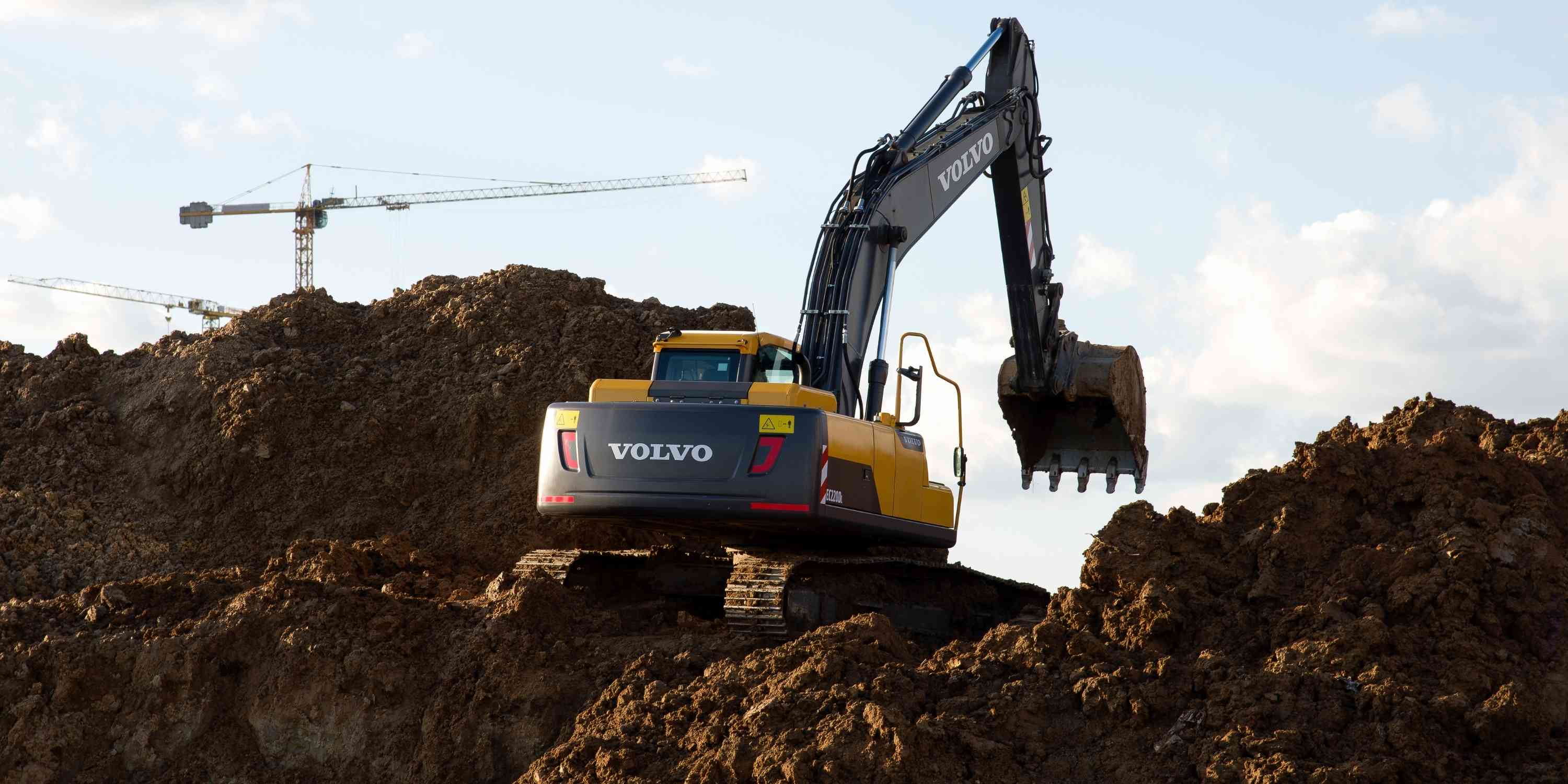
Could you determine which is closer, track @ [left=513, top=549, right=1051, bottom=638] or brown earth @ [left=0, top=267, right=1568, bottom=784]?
brown earth @ [left=0, top=267, right=1568, bottom=784]

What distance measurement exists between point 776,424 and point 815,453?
12.7 inches

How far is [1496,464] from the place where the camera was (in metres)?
11.0

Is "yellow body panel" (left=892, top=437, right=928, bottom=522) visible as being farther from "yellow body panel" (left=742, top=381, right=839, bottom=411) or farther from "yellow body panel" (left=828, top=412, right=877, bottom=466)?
"yellow body panel" (left=742, top=381, right=839, bottom=411)

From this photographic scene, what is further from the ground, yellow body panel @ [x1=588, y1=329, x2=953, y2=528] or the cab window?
the cab window

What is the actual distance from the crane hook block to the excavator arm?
54.8 m

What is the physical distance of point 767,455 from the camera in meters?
10.9

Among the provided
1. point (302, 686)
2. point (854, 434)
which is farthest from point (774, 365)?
point (302, 686)

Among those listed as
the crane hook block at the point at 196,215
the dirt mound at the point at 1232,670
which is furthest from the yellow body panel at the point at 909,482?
the crane hook block at the point at 196,215

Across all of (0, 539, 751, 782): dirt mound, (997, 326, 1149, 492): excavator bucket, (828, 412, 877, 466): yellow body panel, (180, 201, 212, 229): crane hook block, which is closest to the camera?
(0, 539, 751, 782): dirt mound

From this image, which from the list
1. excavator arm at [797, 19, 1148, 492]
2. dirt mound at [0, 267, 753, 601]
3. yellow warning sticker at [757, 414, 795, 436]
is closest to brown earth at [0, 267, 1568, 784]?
dirt mound at [0, 267, 753, 601]

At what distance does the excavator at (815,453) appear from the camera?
10938mm

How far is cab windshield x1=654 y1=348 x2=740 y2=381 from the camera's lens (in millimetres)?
12180

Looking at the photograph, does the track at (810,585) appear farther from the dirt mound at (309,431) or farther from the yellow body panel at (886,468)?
the dirt mound at (309,431)

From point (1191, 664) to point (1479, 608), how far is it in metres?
1.73
